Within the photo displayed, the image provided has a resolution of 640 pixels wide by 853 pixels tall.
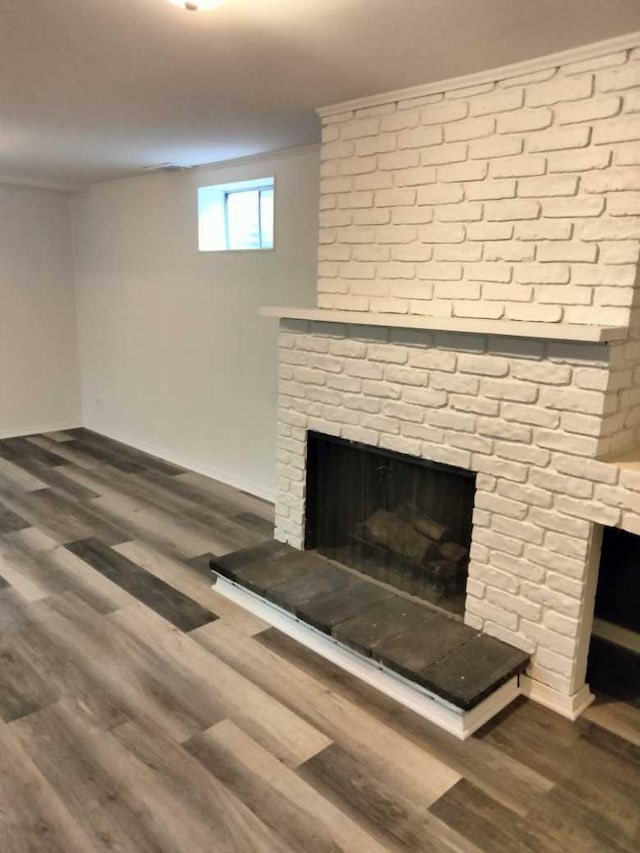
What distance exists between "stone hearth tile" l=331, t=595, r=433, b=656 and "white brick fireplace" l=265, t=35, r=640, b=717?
9.3 inches

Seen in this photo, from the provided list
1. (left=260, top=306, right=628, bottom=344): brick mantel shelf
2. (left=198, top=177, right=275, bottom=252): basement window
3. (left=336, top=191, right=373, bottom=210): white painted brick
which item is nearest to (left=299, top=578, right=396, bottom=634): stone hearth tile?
(left=260, top=306, right=628, bottom=344): brick mantel shelf

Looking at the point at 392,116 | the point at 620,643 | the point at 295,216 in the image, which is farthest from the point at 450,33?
the point at 620,643

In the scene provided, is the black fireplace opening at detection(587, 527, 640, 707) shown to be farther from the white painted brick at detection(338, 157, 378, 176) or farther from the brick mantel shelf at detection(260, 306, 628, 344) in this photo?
the white painted brick at detection(338, 157, 378, 176)

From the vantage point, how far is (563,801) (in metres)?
1.87

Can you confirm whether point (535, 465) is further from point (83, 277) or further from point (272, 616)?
point (83, 277)

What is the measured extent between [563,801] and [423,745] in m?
0.44

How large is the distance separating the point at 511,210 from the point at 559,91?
15.7 inches

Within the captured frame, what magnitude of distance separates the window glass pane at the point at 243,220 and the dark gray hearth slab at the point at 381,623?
2.18 metres

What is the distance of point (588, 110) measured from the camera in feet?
6.77

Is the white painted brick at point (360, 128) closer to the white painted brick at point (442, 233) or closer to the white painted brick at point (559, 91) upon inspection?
the white painted brick at point (442, 233)

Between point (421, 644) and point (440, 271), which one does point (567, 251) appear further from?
point (421, 644)

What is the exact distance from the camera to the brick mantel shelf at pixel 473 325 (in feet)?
6.49

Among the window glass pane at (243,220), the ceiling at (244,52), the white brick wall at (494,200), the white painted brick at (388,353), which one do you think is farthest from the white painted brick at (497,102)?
the window glass pane at (243,220)

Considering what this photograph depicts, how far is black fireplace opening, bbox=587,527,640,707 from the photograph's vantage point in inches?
99.9
